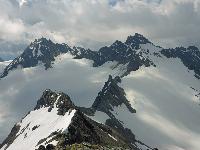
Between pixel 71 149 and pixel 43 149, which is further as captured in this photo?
pixel 43 149

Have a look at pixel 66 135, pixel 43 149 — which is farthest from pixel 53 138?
pixel 43 149

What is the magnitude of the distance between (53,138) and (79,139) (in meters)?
11.8

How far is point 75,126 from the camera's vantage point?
199375 mm

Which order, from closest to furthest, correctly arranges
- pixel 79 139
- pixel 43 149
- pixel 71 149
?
pixel 71 149, pixel 43 149, pixel 79 139

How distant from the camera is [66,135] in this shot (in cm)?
19162

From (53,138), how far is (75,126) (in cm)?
936

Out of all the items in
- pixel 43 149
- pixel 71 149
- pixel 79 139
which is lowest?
pixel 71 149

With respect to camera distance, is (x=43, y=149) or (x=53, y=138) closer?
(x=43, y=149)

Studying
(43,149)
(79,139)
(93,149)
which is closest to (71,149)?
(93,149)

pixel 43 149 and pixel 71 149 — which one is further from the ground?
pixel 43 149

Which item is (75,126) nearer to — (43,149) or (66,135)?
(66,135)

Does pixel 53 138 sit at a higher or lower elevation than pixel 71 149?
higher

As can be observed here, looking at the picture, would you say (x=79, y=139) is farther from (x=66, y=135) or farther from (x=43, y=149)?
(x=43, y=149)

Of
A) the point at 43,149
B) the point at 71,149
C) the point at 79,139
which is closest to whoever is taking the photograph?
the point at 71,149
